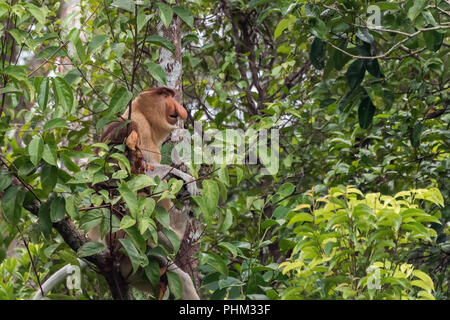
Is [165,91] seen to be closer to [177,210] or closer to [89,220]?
[177,210]

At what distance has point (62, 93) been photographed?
1.99 metres

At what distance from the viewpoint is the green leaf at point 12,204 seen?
1.93 meters

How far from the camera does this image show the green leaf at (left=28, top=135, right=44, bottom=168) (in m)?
1.84

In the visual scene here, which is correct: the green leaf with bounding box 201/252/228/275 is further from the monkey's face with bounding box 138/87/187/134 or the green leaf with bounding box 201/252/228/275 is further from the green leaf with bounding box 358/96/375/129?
the monkey's face with bounding box 138/87/187/134

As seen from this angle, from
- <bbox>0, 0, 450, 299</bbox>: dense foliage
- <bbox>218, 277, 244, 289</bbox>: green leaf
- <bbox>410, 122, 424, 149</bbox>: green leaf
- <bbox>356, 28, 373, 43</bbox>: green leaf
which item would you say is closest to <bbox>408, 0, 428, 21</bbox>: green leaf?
<bbox>0, 0, 450, 299</bbox>: dense foliage

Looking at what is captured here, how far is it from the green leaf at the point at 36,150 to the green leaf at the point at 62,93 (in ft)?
0.54

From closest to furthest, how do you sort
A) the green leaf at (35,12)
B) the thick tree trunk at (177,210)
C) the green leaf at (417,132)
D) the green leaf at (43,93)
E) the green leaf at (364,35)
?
the green leaf at (43,93), the green leaf at (35,12), the green leaf at (364,35), the thick tree trunk at (177,210), the green leaf at (417,132)

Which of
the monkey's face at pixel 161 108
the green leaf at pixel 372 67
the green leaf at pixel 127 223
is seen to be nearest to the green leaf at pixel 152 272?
the green leaf at pixel 127 223

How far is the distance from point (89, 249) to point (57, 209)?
190 mm

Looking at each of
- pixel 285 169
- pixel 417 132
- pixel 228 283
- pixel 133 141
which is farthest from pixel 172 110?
pixel 417 132

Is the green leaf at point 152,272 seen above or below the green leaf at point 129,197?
below

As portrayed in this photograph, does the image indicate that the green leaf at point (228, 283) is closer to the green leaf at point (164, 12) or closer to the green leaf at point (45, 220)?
the green leaf at point (45, 220)

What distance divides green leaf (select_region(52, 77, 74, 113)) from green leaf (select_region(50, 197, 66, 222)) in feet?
1.07
